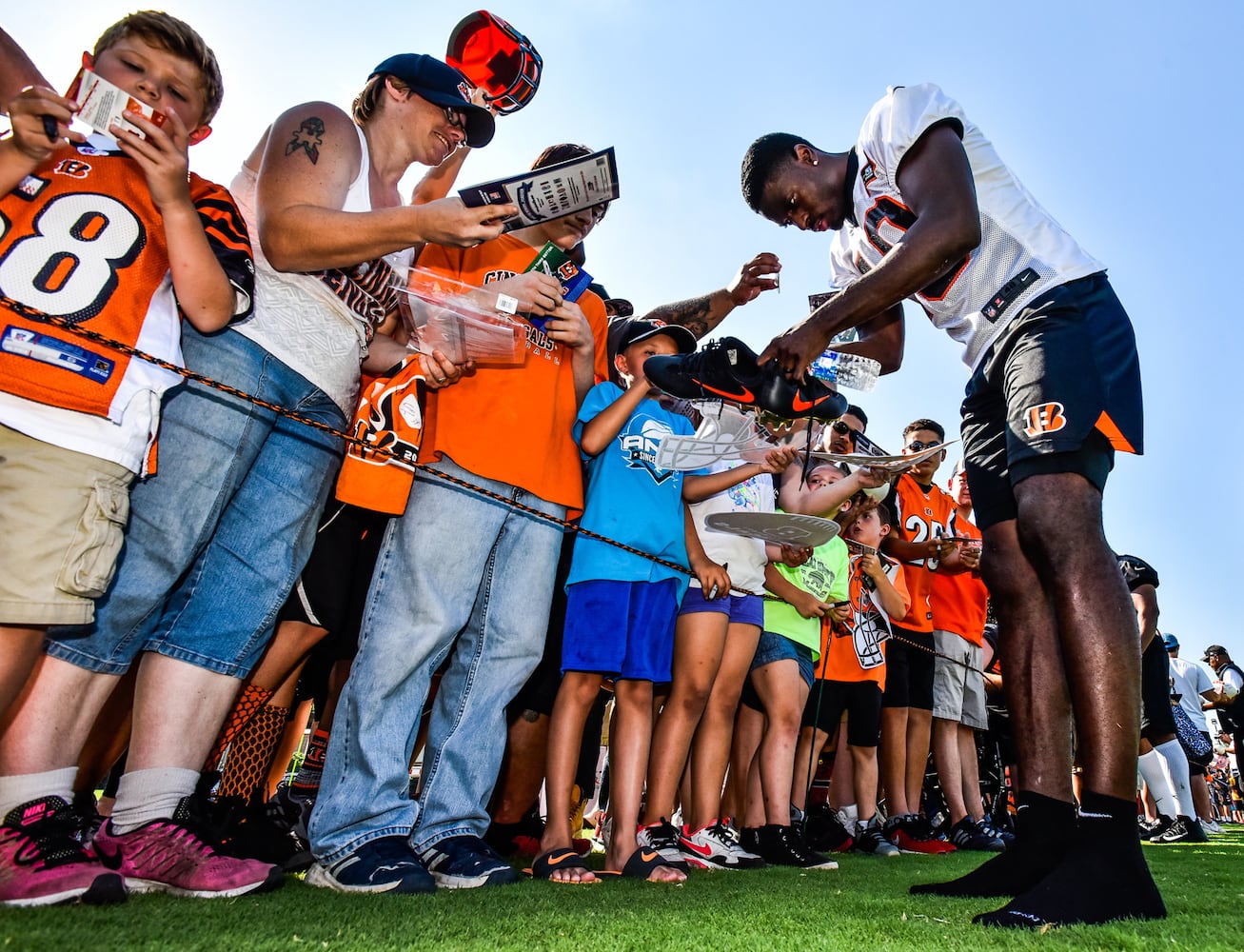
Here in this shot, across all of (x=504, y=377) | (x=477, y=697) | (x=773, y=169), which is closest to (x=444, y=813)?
(x=477, y=697)

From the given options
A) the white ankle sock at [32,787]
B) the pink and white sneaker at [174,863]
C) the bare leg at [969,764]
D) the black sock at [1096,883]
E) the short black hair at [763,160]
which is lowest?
the pink and white sneaker at [174,863]

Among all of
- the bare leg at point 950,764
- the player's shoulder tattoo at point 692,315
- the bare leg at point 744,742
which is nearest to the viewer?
the player's shoulder tattoo at point 692,315

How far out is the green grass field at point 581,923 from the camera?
1.36 metres

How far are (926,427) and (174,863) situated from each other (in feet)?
18.2

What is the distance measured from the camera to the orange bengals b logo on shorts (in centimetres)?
192

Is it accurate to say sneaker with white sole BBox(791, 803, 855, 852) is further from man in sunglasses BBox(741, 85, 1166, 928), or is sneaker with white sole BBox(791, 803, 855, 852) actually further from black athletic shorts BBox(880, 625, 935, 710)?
man in sunglasses BBox(741, 85, 1166, 928)

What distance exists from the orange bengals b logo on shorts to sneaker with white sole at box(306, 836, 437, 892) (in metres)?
1.85

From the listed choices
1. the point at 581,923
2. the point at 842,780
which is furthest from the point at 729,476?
the point at 842,780

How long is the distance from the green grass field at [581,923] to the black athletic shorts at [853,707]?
240 centimetres

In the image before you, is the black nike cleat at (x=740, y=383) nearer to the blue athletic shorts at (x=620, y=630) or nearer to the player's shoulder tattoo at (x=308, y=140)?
the blue athletic shorts at (x=620, y=630)

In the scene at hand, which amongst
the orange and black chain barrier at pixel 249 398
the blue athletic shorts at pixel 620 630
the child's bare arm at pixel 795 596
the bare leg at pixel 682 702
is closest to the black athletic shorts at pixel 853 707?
the child's bare arm at pixel 795 596

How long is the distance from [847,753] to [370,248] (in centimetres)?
440

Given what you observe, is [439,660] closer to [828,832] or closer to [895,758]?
[828,832]

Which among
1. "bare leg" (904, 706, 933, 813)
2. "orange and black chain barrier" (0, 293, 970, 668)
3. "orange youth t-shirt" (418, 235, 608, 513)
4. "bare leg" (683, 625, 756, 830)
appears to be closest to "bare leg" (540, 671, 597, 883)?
"orange and black chain barrier" (0, 293, 970, 668)
